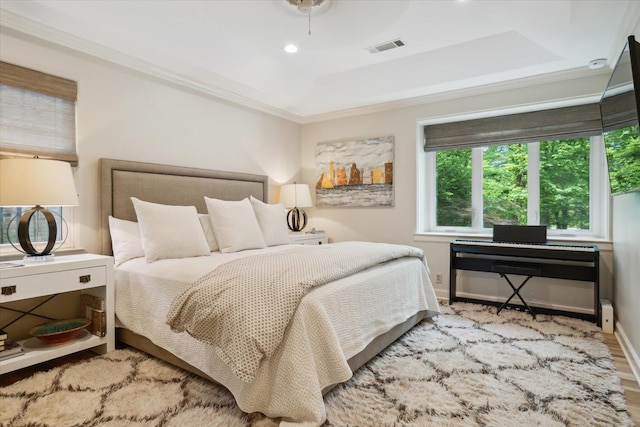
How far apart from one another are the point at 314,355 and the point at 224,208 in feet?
6.32

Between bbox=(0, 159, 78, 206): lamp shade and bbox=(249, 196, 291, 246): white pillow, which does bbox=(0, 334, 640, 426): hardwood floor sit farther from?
bbox=(249, 196, 291, 246): white pillow

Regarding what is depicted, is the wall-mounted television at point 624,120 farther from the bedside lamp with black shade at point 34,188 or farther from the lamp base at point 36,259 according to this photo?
the lamp base at point 36,259

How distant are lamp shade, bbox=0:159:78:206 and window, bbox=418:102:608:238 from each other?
3.50 metres

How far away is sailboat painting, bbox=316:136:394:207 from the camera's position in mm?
4516

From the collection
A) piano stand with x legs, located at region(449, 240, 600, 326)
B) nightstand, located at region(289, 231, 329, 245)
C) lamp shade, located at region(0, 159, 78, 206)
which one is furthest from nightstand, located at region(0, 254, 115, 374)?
piano stand with x legs, located at region(449, 240, 600, 326)

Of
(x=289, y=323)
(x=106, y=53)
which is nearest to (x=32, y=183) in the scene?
(x=106, y=53)

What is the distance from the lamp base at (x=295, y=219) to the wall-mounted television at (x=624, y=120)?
10.9 feet

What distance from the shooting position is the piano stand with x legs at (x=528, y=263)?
321 cm

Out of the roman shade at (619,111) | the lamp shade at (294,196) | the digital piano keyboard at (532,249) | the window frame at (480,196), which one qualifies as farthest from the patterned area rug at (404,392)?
the lamp shade at (294,196)

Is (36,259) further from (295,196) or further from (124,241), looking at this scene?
(295,196)

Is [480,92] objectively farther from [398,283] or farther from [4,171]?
[4,171]

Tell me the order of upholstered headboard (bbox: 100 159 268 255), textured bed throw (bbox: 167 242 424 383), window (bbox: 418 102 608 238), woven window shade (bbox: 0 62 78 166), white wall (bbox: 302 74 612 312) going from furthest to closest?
window (bbox: 418 102 608 238), white wall (bbox: 302 74 612 312), upholstered headboard (bbox: 100 159 268 255), woven window shade (bbox: 0 62 78 166), textured bed throw (bbox: 167 242 424 383)

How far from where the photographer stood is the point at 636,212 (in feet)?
7.65

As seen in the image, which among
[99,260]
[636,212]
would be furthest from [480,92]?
[99,260]
